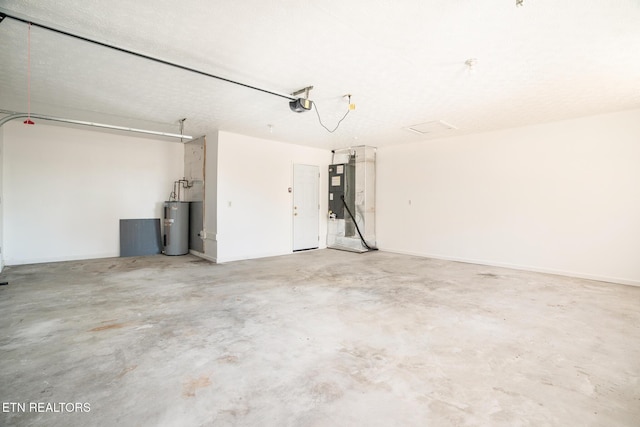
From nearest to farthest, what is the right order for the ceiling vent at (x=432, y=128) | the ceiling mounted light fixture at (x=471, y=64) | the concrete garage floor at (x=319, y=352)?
1. the concrete garage floor at (x=319, y=352)
2. the ceiling mounted light fixture at (x=471, y=64)
3. the ceiling vent at (x=432, y=128)

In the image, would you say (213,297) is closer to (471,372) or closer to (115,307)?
(115,307)

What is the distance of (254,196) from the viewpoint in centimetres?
634

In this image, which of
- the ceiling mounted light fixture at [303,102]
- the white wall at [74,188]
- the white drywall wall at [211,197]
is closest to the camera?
the ceiling mounted light fixture at [303,102]

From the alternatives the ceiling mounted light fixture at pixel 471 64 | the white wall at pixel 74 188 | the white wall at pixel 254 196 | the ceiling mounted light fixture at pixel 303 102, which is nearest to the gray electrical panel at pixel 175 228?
the white wall at pixel 74 188

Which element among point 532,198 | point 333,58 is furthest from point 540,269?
point 333,58

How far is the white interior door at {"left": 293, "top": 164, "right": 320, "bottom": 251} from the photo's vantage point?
7145 mm

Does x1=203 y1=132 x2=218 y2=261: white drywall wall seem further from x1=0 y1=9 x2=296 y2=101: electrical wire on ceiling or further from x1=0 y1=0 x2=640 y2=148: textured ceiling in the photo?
x1=0 y1=9 x2=296 y2=101: electrical wire on ceiling

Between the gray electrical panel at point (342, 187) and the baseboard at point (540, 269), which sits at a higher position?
the gray electrical panel at point (342, 187)

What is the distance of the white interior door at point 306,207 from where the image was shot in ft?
23.4

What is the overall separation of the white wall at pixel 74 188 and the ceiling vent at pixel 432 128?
Answer: 5.69 metres

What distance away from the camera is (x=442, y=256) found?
20.9ft

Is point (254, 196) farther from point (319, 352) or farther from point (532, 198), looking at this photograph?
point (532, 198)

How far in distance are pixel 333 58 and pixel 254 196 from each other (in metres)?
3.98

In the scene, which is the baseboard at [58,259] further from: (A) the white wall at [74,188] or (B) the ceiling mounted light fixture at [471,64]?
(B) the ceiling mounted light fixture at [471,64]
